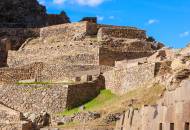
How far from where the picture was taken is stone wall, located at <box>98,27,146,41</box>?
193ft

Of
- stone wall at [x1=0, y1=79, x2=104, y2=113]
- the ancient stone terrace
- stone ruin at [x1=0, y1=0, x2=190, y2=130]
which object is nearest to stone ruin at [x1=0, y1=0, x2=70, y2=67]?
stone ruin at [x1=0, y1=0, x2=190, y2=130]

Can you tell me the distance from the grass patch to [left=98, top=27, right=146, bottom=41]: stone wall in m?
10.2

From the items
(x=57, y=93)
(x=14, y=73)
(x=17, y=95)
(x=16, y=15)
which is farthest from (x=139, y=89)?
(x=16, y=15)

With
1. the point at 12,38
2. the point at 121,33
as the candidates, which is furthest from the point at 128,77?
the point at 12,38

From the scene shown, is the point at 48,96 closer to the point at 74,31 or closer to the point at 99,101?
the point at 99,101

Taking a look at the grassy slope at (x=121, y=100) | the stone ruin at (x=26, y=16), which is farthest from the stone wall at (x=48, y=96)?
the stone ruin at (x=26, y=16)

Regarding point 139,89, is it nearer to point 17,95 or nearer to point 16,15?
point 17,95

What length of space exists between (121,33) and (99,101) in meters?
13.0

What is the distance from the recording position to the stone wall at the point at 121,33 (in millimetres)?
58694

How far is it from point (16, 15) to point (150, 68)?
35.1 meters

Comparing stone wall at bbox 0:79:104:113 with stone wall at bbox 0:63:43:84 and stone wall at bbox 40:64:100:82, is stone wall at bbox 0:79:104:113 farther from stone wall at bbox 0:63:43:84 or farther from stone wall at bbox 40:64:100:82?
stone wall at bbox 0:63:43:84

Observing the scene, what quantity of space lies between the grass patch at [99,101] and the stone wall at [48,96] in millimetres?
569

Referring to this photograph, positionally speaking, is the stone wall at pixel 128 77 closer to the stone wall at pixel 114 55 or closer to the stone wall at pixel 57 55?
the stone wall at pixel 114 55

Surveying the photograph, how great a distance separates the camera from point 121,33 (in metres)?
59.6
